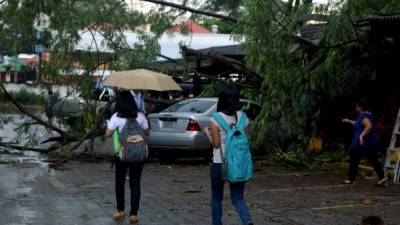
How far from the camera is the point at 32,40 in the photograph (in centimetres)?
1627

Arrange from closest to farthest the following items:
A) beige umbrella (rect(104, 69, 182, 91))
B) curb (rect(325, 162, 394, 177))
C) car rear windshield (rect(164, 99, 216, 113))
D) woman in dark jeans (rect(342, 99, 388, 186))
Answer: beige umbrella (rect(104, 69, 182, 91)) → woman in dark jeans (rect(342, 99, 388, 186)) → curb (rect(325, 162, 394, 177)) → car rear windshield (rect(164, 99, 216, 113))

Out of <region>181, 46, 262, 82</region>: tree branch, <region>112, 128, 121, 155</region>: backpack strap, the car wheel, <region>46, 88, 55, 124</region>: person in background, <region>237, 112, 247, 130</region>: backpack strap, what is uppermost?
<region>237, 112, 247, 130</region>: backpack strap

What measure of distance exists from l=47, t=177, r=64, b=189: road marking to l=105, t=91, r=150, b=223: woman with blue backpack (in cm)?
318

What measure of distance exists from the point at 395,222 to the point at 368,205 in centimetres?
130

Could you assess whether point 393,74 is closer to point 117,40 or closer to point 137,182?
point 117,40

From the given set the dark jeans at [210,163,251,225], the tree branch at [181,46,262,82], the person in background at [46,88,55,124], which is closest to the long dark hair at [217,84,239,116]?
the dark jeans at [210,163,251,225]

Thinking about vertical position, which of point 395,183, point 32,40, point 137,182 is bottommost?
point 395,183

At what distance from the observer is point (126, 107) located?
8.73 metres

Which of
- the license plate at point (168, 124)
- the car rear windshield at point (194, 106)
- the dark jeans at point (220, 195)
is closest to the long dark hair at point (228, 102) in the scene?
the dark jeans at point (220, 195)

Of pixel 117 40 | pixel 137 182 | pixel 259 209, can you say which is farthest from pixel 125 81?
A: pixel 117 40

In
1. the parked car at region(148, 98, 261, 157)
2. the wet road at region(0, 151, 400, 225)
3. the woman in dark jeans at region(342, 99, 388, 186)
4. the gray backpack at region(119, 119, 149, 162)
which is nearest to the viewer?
the gray backpack at region(119, 119, 149, 162)

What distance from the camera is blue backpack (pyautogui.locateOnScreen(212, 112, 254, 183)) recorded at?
7555 mm

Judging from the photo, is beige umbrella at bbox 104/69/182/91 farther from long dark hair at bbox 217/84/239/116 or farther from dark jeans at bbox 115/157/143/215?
long dark hair at bbox 217/84/239/116

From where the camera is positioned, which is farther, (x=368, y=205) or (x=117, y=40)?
(x=117, y=40)
